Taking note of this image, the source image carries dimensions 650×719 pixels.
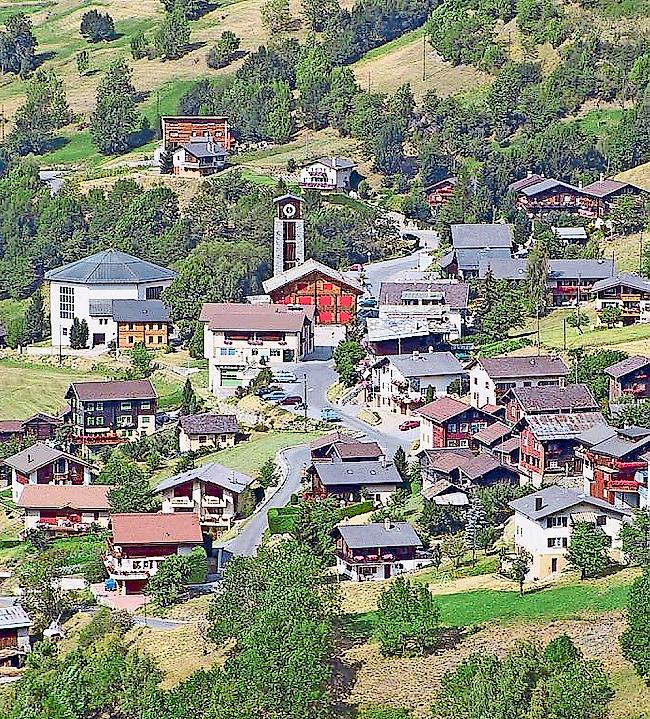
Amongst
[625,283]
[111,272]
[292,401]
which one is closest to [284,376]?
[292,401]

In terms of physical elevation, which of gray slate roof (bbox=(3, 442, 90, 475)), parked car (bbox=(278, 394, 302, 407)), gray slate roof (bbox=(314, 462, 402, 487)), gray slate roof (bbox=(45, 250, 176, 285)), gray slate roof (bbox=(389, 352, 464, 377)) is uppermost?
gray slate roof (bbox=(314, 462, 402, 487))

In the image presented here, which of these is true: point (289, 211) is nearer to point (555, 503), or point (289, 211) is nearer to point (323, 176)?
point (323, 176)

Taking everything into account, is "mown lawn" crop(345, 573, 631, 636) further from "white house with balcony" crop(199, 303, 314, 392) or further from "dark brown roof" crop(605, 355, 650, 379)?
"white house with balcony" crop(199, 303, 314, 392)

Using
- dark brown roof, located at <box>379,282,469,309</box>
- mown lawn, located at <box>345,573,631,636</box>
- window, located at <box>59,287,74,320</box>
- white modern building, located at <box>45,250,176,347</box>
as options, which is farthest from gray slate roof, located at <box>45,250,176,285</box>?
mown lawn, located at <box>345,573,631,636</box>

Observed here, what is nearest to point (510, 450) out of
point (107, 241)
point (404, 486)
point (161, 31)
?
point (404, 486)

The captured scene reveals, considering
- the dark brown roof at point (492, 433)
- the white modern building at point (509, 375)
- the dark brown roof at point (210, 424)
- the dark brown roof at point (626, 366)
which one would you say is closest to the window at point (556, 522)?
the dark brown roof at point (492, 433)

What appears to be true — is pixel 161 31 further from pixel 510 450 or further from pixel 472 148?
pixel 510 450
